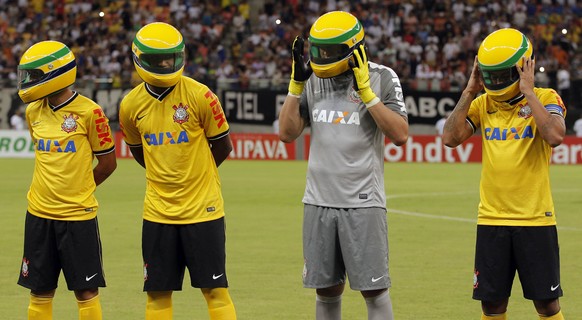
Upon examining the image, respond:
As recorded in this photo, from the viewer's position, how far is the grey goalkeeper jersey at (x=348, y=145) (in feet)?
23.3

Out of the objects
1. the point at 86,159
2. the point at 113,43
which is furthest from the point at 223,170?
the point at 86,159

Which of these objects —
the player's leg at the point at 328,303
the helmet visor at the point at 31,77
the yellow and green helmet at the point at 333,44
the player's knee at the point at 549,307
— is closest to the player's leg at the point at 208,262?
the player's leg at the point at 328,303

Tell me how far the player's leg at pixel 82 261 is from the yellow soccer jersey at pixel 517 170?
2.65m

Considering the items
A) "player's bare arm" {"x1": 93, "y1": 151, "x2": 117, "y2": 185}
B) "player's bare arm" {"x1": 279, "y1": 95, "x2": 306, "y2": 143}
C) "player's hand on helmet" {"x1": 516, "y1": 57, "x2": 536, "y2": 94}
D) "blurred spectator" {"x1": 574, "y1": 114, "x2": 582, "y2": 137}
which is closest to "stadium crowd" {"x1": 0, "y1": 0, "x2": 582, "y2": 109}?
"blurred spectator" {"x1": 574, "y1": 114, "x2": 582, "y2": 137}

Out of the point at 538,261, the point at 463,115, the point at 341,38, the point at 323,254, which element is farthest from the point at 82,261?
the point at 538,261

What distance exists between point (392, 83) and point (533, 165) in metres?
1.02

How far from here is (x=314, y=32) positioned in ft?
23.6

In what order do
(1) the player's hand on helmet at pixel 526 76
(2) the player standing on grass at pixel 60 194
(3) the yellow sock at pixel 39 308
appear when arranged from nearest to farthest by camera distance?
1. (1) the player's hand on helmet at pixel 526 76
2. (2) the player standing on grass at pixel 60 194
3. (3) the yellow sock at pixel 39 308

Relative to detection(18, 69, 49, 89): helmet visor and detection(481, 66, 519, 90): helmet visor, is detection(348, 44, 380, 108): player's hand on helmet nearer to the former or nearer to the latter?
detection(481, 66, 519, 90): helmet visor

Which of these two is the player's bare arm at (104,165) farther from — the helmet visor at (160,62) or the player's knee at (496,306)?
the player's knee at (496,306)

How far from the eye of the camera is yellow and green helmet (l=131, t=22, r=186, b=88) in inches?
292

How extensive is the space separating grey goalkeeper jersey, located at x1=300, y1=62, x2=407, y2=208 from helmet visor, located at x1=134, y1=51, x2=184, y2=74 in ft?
3.23

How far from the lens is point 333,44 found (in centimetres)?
709

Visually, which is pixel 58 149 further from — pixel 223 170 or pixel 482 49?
pixel 223 170
